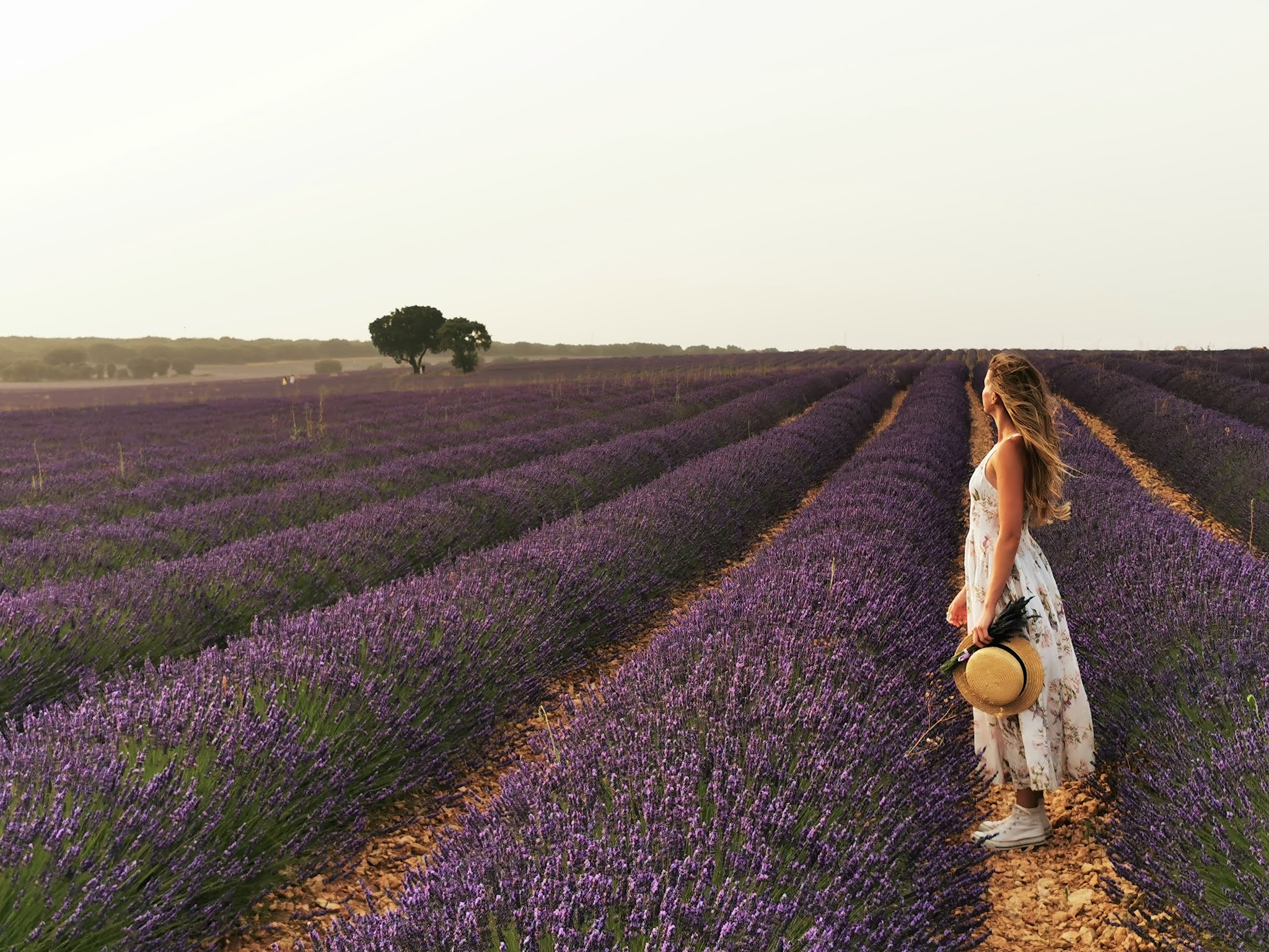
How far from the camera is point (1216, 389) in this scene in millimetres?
15062

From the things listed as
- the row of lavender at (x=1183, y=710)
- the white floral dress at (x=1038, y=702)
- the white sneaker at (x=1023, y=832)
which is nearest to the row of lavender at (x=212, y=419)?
the white floral dress at (x=1038, y=702)

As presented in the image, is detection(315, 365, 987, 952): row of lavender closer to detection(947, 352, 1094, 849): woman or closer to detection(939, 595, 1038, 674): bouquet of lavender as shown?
detection(947, 352, 1094, 849): woman

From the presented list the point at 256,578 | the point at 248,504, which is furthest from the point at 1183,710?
the point at 248,504

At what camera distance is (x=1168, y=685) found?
2676mm

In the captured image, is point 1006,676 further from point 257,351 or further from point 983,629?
point 257,351

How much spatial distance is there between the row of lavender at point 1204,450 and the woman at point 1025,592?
507cm

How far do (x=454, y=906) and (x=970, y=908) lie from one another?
1.84 meters

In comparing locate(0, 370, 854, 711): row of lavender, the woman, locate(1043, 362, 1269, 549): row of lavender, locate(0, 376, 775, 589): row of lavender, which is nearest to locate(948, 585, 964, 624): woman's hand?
the woman

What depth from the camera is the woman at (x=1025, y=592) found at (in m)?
2.49

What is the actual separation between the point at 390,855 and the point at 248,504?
182 inches

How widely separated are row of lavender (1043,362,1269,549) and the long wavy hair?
5118mm

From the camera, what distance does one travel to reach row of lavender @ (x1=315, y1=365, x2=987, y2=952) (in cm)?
133

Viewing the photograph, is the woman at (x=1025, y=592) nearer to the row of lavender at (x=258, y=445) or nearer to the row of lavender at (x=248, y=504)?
the row of lavender at (x=248, y=504)

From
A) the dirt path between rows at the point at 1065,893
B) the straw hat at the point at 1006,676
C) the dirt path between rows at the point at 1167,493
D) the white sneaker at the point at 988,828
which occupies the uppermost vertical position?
the straw hat at the point at 1006,676
